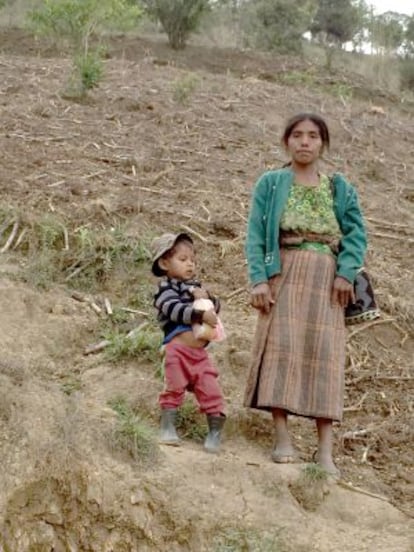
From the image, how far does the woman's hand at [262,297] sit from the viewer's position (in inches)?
153

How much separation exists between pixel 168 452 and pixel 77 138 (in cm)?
388

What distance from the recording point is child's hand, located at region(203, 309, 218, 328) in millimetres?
3754

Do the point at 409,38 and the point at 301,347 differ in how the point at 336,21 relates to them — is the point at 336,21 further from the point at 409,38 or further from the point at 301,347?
the point at 301,347

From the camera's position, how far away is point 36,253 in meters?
5.23

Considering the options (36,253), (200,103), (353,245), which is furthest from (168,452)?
(200,103)

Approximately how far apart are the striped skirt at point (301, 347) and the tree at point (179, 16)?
37.0 ft

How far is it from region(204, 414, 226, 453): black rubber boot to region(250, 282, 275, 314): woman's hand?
1.58ft

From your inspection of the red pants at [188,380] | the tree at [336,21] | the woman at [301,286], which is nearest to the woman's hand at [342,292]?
the woman at [301,286]

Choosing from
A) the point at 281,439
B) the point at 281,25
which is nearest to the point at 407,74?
the point at 281,25

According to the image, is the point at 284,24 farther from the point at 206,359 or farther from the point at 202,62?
the point at 206,359

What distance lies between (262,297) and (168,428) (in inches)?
25.9

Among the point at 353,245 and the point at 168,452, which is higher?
the point at 353,245

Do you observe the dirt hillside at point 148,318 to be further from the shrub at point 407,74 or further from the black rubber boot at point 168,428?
the shrub at point 407,74

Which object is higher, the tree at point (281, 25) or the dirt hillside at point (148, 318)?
the tree at point (281, 25)
